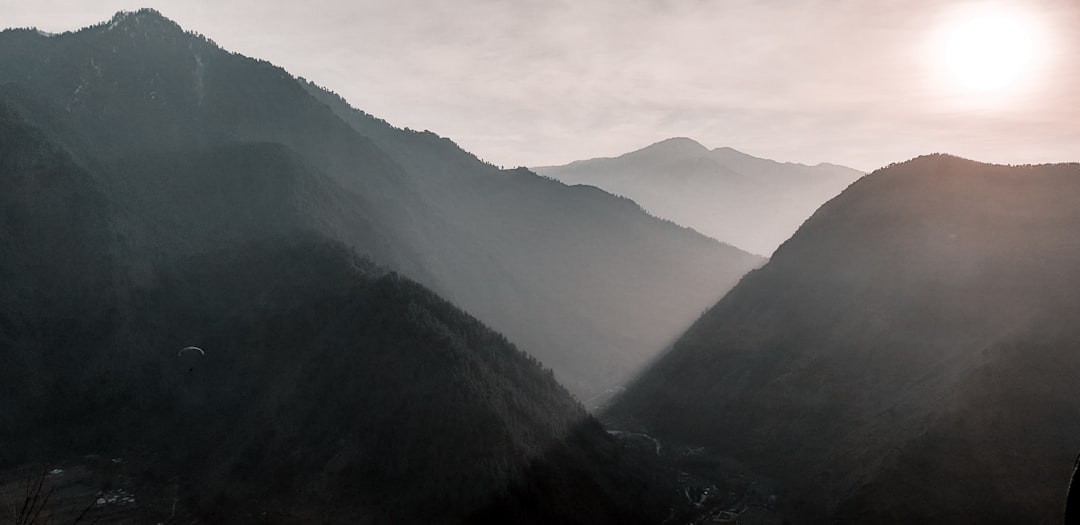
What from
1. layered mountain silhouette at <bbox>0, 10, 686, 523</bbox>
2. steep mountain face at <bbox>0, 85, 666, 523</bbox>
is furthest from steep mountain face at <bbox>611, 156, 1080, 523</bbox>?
steep mountain face at <bbox>0, 85, 666, 523</bbox>

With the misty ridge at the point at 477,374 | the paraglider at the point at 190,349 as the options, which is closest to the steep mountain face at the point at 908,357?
the misty ridge at the point at 477,374

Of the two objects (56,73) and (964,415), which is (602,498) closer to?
(964,415)

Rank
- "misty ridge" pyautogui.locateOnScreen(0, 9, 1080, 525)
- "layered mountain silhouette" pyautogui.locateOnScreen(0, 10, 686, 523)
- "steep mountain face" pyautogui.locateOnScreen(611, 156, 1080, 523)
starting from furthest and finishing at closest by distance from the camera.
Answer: "layered mountain silhouette" pyautogui.locateOnScreen(0, 10, 686, 523) → "misty ridge" pyautogui.locateOnScreen(0, 9, 1080, 525) → "steep mountain face" pyautogui.locateOnScreen(611, 156, 1080, 523)

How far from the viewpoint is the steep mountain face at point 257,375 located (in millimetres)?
90312

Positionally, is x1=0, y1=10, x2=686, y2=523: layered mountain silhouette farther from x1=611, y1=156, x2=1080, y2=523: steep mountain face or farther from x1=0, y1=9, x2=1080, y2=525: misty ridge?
x1=611, y1=156, x2=1080, y2=523: steep mountain face

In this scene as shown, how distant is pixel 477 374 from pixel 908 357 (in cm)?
7286

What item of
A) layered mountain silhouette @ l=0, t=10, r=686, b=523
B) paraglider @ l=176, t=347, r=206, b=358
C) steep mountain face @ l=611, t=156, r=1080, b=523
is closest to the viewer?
steep mountain face @ l=611, t=156, r=1080, b=523

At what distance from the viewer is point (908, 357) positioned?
109 m

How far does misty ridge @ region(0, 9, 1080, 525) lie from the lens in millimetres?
86500

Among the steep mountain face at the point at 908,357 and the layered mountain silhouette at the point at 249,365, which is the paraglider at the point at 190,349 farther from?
the steep mountain face at the point at 908,357

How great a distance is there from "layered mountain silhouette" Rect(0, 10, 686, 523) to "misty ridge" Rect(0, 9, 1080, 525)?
483mm

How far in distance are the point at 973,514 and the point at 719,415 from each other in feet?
197

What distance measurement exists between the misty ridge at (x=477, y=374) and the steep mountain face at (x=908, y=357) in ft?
1.54

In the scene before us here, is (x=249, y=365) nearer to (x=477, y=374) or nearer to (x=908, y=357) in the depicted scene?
(x=477, y=374)
